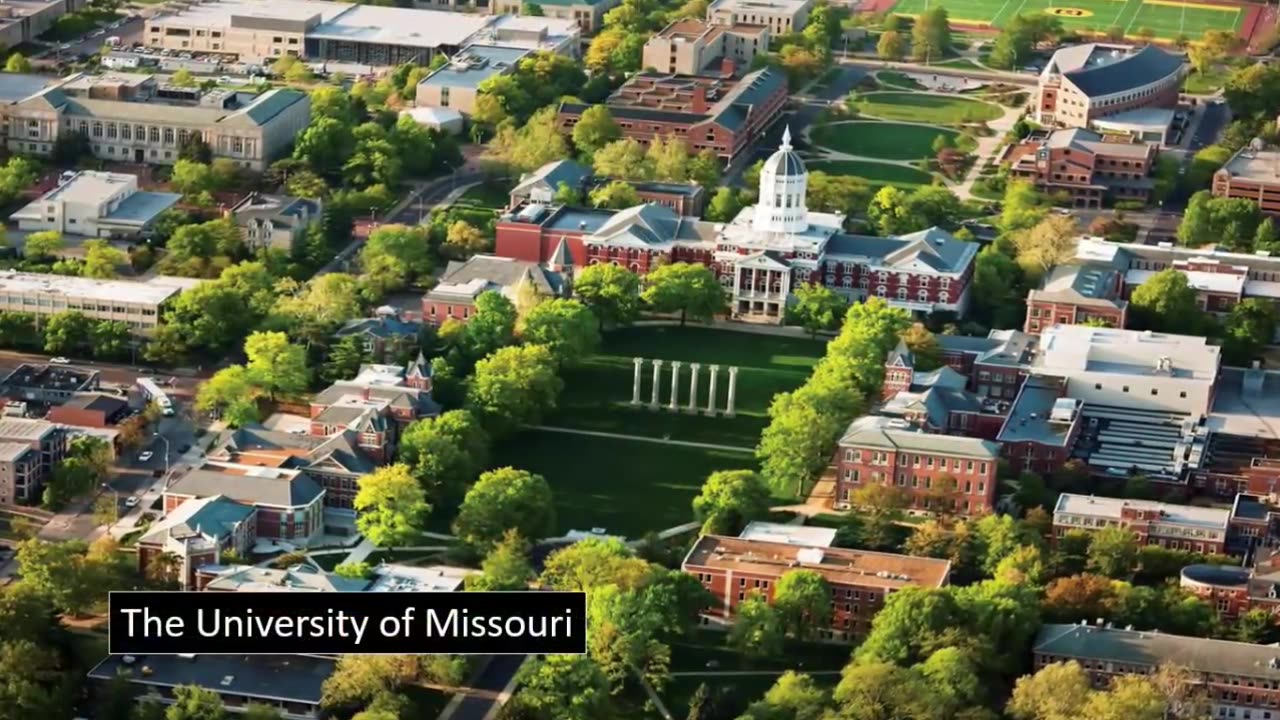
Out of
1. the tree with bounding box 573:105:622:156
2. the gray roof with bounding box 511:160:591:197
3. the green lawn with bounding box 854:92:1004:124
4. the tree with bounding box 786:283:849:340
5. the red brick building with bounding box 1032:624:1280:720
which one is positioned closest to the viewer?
the red brick building with bounding box 1032:624:1280:720

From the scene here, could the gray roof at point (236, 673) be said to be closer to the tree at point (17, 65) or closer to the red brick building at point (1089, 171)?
the red brick building at point (1089, 171)

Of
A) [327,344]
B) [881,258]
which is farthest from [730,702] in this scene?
[881,258]

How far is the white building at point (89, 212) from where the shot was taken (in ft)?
282

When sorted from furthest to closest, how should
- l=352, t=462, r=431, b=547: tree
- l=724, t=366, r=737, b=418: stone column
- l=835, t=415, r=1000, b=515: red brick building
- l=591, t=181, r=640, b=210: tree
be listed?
l=591, t=181, r=640, b=210: tree, l=724, t=366, r=737, b=418: stone column, l=835, t=415, r=1000, b=515: red brick building, l=352, t=462, r=431, b=547: tree

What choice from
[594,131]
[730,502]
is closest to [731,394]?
[730,502]

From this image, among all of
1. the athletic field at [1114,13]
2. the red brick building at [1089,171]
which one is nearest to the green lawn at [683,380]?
the red brick building at [1089,171]

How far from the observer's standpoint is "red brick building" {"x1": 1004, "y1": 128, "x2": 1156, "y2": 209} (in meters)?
95.4

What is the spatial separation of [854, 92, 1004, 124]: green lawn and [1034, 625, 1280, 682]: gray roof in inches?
1879

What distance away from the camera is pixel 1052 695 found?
55969 millimetres

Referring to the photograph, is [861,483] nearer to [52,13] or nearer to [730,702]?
[730,702]

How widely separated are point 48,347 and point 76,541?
13390 millimetres

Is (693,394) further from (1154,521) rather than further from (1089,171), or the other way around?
(1089,171)

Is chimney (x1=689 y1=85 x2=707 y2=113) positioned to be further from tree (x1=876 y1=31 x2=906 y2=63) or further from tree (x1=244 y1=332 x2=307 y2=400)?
tree (x1=244 y1=332 x2=307 y2=400)

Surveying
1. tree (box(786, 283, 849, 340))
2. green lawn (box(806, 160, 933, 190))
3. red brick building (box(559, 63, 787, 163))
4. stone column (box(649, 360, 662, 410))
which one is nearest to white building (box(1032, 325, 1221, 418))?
tree (box(786, 283, 849, 340))
